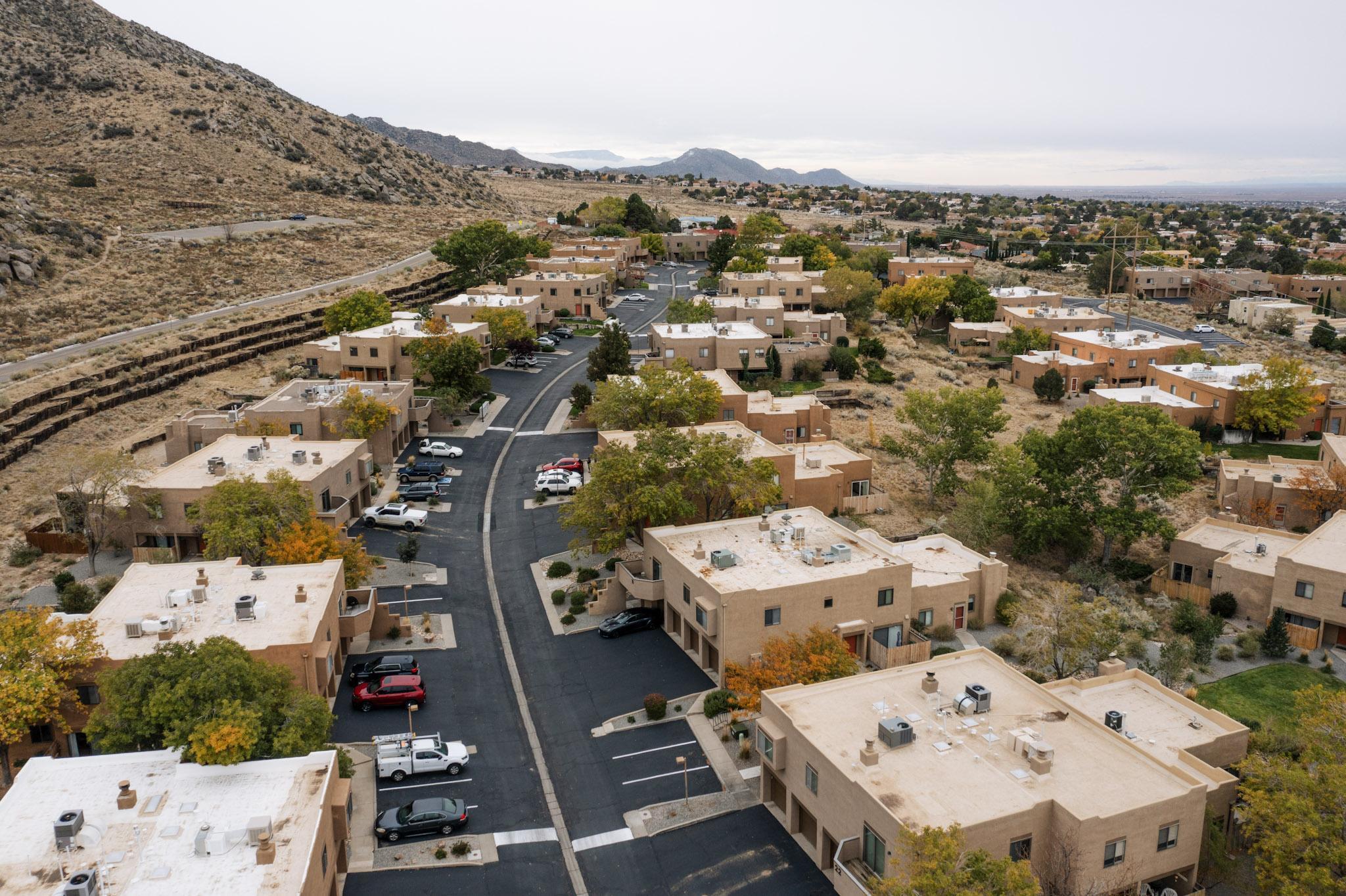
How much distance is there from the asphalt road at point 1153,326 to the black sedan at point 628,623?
85.0 m

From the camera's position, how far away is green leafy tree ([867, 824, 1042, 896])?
24203mm

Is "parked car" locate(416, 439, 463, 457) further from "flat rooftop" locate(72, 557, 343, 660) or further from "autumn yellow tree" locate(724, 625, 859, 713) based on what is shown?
"autumn yellow tree" locate(724, 625, 859, 713)

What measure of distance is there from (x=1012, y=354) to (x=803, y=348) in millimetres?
27053

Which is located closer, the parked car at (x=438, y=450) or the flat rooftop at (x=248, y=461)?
the flat rooftop at (x=248, y=461)

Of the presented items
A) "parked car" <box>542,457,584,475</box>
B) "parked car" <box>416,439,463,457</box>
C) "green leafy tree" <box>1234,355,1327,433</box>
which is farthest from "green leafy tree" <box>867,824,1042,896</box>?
"green leafy tree" <box>1234,355,1327,433</box>

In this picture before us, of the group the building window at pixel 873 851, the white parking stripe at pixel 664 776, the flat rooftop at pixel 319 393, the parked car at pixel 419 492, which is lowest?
the white parking stripe at pixel 664 776

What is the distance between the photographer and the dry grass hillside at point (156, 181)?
10075 centimetres

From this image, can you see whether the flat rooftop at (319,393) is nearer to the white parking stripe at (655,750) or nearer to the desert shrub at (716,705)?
the desert shrub at (716,705)

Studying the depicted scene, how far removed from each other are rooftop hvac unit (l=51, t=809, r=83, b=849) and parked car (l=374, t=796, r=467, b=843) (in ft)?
29.2

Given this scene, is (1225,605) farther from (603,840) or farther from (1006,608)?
(603,840)

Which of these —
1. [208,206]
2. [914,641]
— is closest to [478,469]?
[914,641]

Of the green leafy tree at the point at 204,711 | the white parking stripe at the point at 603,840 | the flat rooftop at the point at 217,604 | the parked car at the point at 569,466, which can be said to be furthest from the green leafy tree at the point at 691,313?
the green leafy tree at the point at 204,711

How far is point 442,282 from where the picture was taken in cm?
12250

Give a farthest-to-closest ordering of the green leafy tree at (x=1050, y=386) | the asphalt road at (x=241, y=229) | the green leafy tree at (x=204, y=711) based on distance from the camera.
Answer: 1. the asphalt road at (x=241, y=229)
2. the green leafy tree at (x=1050, y=386)
3. the green leafy tree at (x=204, y=711)
